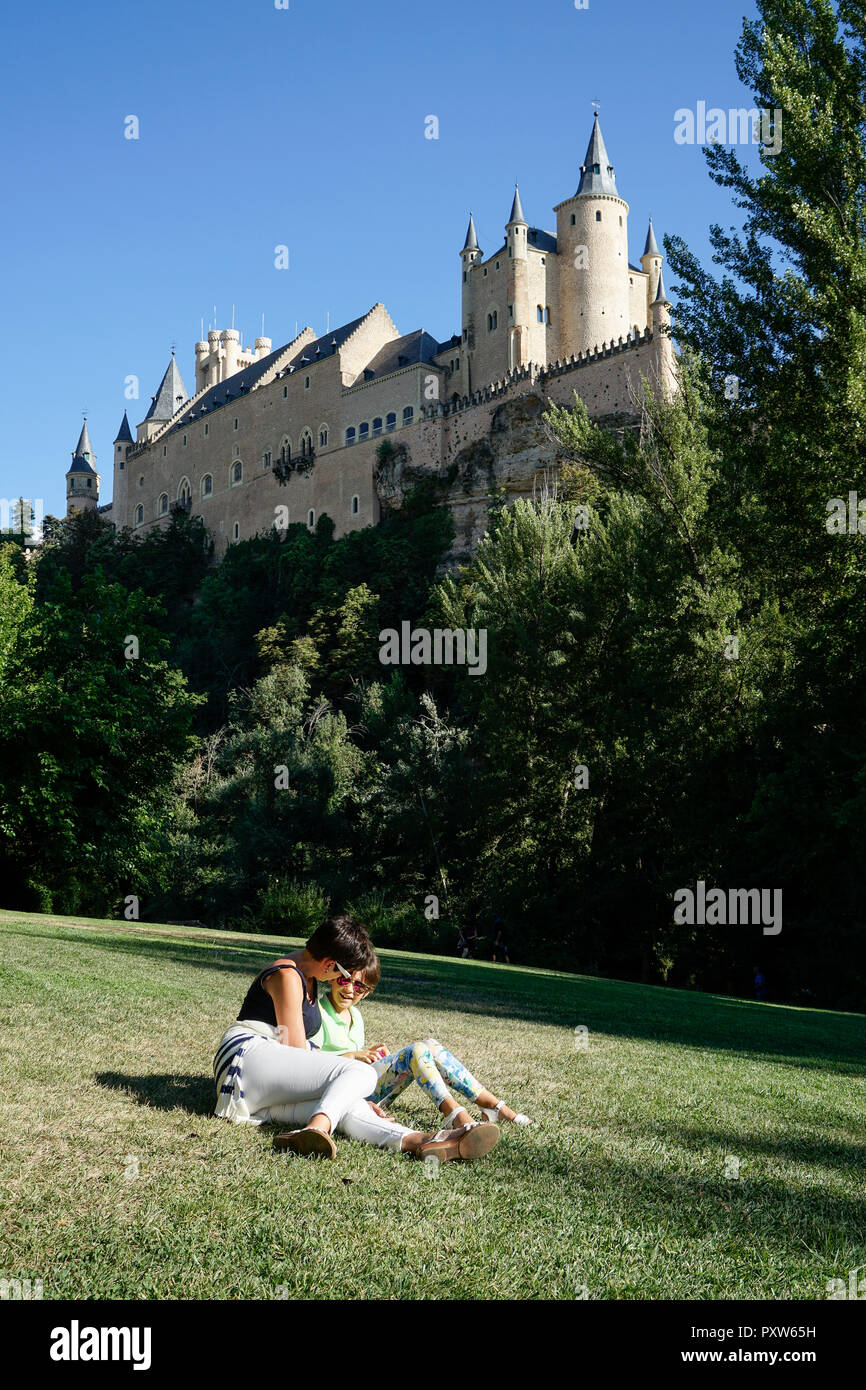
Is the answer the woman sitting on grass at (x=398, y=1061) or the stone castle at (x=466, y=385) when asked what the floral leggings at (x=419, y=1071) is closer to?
the woman sitting on grass at (x=398, y=1061)

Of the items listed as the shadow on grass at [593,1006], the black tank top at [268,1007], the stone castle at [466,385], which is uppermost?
the stone castle at [466,385]

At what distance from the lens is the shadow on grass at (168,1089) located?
17.3 feet

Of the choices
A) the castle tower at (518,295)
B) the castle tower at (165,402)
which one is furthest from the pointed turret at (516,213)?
the castle tower at (165,402)

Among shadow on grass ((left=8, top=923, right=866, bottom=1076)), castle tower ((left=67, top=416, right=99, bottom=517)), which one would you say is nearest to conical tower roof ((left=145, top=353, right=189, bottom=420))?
castle tower ((left=67, top=416, right=99, bottom=517))

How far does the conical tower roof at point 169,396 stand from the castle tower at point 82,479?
14.4 meters

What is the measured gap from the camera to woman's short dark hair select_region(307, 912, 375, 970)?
5.45 m

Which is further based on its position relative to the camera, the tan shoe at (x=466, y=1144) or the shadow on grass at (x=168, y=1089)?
the shadow on grass at (x=168, y=1089)

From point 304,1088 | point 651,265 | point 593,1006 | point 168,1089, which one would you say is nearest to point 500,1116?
point 304,1088

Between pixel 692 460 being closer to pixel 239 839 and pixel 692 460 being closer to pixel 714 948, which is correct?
pixel 714 948

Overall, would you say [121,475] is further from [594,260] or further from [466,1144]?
[466,1144]

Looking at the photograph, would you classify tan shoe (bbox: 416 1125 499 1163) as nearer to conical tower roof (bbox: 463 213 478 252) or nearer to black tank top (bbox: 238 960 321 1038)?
black tank top (bbox: 238 960 321 1038)

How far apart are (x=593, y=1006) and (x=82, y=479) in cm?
11264

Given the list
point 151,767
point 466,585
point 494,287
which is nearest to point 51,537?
point 494,287

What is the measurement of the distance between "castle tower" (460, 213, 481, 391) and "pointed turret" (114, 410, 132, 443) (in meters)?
47.0
